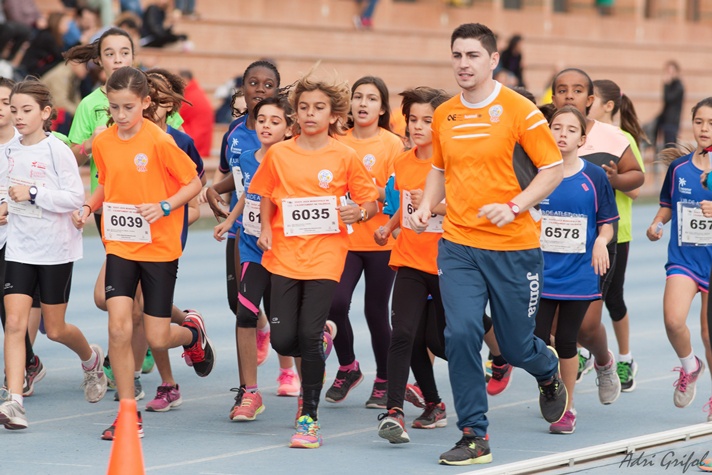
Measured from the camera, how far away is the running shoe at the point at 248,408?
24.1 ft

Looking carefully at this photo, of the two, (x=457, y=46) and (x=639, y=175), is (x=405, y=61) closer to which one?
(x=639, y=175)

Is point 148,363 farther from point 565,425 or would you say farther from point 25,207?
point 565,425

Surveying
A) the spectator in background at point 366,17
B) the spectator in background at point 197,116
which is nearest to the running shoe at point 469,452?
the spectator in background at point 197,116

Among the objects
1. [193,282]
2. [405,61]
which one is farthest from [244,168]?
[405,61]

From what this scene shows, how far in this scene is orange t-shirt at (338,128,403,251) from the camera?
794cm

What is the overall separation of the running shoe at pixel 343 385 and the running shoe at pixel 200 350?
0.76 m

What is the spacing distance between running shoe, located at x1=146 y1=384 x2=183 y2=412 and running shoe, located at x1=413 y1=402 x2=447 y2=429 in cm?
147

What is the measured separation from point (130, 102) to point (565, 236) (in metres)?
2.50

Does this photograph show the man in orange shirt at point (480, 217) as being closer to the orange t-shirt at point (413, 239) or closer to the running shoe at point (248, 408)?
the orange t-shirt at point (413, 239)

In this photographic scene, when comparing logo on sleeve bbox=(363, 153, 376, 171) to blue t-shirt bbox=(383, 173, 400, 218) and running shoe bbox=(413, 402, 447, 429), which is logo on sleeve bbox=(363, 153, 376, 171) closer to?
blue t-shirt bbox=(383, 173, 400, 218)

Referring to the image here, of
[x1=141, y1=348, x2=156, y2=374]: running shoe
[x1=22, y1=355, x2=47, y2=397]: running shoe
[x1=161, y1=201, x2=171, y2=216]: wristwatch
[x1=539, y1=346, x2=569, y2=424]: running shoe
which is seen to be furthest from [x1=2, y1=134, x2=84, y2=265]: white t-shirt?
[x1=539, y1=346, x2=569, y2=424]: running shoe

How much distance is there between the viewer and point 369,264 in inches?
314

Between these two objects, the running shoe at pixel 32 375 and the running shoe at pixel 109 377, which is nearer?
the running shoe at pixel 32 375

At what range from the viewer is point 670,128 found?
26.3m
